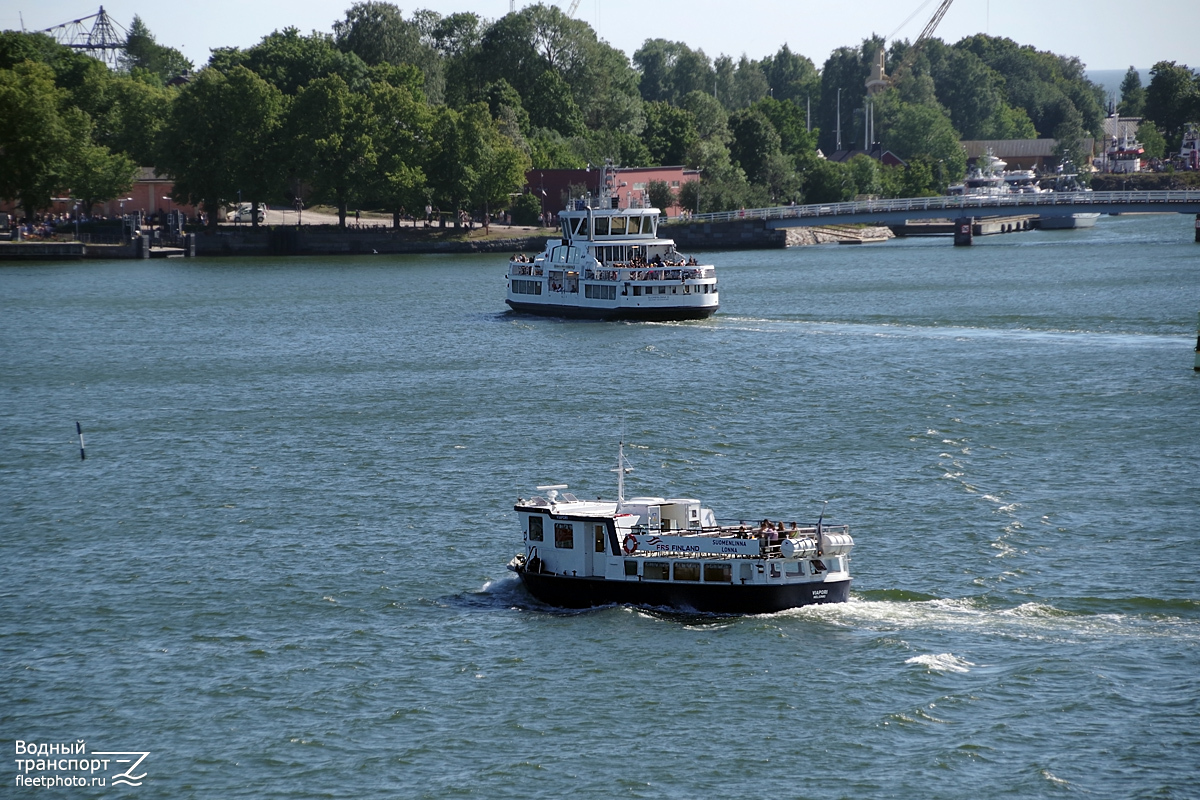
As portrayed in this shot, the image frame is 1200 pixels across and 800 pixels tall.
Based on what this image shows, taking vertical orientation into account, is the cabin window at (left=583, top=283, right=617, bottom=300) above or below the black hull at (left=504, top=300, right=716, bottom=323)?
above

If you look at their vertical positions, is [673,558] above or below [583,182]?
below

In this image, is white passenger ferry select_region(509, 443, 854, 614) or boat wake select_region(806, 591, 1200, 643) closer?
boat wake select_region(806, 591, 1200, 643)

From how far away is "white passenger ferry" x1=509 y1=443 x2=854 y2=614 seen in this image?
40.0 meters

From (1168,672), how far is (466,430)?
3810 cm

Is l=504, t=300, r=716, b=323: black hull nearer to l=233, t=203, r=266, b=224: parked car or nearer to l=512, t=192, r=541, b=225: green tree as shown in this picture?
l=512, t=192, r=541, b=225: green tree

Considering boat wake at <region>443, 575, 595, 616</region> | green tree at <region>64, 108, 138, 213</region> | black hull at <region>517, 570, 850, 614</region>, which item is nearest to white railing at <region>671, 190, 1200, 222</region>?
green tree at <region>64, 108, 138, 213</region>

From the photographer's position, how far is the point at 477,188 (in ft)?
567

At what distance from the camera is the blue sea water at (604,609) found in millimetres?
33312

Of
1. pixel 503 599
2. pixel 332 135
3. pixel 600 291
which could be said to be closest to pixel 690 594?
pixel 503 599

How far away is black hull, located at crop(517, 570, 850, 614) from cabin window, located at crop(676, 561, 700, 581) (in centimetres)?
21

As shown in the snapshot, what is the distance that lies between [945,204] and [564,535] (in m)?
146

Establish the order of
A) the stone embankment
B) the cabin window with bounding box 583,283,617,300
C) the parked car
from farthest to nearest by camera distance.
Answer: the parked car, the stone embankment, the cabin window with bounding box 583,283,617,300

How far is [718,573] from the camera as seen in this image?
132 ft

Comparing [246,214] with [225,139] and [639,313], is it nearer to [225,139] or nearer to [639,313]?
[225,139]
